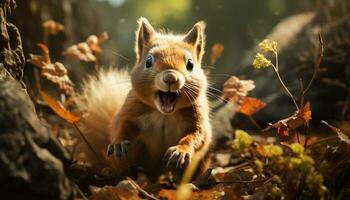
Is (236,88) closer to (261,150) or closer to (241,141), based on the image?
(261,150)

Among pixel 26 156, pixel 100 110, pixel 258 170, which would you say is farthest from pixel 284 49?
pixel 26 156

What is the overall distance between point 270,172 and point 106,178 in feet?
4.27

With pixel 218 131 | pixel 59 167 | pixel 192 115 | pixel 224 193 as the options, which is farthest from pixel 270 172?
pixel 218 131

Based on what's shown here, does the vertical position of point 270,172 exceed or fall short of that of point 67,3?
it falls short

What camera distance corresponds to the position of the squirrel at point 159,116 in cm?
342

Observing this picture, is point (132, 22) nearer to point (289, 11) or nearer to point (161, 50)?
point (289, 11)

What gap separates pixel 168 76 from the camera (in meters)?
3.21

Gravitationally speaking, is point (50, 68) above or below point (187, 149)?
above

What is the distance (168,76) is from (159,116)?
0.57 metres

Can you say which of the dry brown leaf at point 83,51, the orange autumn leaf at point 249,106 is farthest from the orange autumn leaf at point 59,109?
the dry brown leaf at point 83,51

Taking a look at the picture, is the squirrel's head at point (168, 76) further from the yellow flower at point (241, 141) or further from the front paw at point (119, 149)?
the yellow flower at point (241, 141)

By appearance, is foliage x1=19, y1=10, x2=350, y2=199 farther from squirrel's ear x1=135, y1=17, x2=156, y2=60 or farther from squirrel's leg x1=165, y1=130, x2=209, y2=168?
squirrel's ear x1=135, y1=17, x2=156, y2=60

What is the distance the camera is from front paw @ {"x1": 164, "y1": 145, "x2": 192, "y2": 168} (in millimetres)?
3260

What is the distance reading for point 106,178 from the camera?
3693 mm
